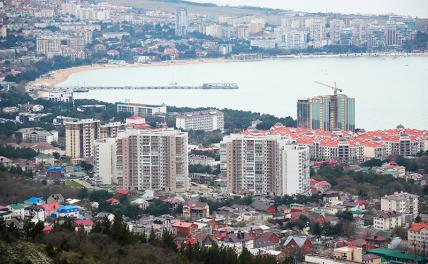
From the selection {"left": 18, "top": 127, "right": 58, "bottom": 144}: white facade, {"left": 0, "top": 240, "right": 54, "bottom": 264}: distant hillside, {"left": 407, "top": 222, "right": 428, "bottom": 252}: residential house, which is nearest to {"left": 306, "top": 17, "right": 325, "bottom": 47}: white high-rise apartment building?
{"left": 18, "top": 127, "right": 58, "bottom": 144}: white facade

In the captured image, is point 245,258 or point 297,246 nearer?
point 245,258

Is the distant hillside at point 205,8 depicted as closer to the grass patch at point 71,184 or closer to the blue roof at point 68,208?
the grass patch at point 71,184

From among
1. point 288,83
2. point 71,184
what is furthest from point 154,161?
point 288,83

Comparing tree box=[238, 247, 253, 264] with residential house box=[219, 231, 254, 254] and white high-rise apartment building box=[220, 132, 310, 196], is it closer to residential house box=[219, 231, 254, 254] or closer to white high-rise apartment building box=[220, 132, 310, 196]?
residential house box=[219, 231, 254, 254]

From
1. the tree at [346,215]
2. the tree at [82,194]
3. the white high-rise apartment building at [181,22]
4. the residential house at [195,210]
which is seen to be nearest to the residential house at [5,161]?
the tree at [82,194]

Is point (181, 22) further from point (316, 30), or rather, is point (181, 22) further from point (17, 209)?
point (17, 209)

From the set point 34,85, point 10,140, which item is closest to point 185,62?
point 34,85

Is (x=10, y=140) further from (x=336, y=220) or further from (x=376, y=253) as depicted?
(x=376, y=253)
